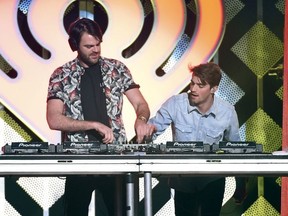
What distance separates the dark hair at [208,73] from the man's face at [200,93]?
3cm

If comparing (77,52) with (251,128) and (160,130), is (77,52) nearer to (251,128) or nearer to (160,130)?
(160,130)

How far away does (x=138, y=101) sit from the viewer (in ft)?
29.5

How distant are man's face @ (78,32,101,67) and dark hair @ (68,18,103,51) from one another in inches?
1.2

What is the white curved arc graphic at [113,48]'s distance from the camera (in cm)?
898

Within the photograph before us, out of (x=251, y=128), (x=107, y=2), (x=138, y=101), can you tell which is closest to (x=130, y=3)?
(x=107, y=2)

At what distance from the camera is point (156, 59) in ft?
29.8

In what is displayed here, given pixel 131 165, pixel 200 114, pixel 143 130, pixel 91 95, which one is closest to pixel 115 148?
pixel 131 165

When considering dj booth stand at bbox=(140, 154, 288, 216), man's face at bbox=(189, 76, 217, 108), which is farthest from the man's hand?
dj booth stand at bbox=(140, 154, 288, 216)

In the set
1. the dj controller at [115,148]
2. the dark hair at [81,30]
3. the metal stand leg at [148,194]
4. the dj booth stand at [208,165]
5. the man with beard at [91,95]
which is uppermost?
the dark hair at [81,30]

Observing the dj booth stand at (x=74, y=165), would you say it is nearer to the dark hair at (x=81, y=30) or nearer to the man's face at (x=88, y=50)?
the man's face at (x=88, y=50)

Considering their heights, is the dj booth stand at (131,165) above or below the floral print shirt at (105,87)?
below

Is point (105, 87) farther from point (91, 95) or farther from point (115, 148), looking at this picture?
point (115, 148)

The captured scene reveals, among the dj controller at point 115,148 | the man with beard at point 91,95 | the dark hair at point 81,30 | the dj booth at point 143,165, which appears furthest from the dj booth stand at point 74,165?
the dark hair at point 81,30

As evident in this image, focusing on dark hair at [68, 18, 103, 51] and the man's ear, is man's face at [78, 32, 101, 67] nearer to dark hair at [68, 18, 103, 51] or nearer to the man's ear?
dark hair at [68, 18, 103, 51]
